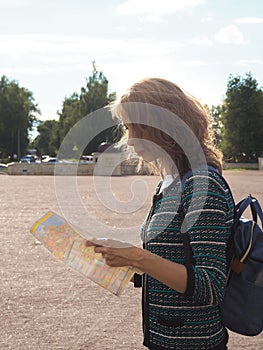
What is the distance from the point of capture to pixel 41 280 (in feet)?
25.9

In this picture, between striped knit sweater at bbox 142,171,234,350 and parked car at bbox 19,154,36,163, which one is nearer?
striped knit sweater at bbox 142,171,234,350

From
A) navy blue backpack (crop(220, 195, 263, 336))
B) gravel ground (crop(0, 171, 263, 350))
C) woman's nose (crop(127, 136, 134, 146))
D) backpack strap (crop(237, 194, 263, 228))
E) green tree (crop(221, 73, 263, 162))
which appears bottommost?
gravel ground (crop(0, 171, 263, 350))

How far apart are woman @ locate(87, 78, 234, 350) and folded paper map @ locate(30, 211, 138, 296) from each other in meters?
0.12

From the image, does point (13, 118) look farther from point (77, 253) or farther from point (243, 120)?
point (77, 253)

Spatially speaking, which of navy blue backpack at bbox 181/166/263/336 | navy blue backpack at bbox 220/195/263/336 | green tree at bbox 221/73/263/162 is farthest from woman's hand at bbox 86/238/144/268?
green tree at bbox 221/73/263/162

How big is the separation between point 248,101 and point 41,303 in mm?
73055

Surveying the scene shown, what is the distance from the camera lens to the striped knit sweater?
7.41 feet

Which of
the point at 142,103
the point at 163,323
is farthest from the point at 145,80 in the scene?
the point at 163,323

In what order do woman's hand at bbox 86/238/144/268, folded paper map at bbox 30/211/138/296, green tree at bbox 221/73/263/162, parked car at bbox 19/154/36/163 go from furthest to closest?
parked car at bbox 19/154/36/163 → green tree at bbox 221/73/263/162 → folded paper map at bbox 30/211/138/296 → woman's hand at bbox 86/238/144/268

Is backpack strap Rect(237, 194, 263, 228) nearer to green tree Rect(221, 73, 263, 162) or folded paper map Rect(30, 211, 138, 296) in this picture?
folded paper map Rect(30, 211, 138, 296)

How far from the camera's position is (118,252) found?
2174 mm

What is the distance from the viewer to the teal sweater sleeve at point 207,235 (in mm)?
2238

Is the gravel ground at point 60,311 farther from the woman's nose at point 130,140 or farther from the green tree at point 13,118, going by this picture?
the green tree at point 13,118

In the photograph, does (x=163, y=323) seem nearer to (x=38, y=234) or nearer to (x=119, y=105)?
(x=38, y=234)
